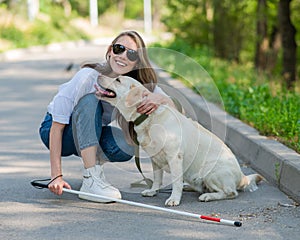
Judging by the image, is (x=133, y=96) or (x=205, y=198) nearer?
(x=133, y=96)

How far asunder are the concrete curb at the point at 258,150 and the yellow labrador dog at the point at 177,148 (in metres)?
0.43

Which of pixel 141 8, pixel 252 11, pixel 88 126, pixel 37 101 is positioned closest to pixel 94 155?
pixel 88 126

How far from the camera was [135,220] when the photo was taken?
200 inches

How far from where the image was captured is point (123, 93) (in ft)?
17.6

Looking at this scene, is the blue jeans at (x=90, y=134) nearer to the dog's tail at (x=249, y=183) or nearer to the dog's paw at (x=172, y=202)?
the dog's paw at (x=172, y=202)

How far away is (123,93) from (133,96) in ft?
0.26

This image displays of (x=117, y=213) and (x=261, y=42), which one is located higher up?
(x=117, y=213)

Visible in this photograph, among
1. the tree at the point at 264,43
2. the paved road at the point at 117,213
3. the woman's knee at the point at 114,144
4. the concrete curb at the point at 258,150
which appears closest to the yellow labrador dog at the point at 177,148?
the paved road at the point at 117,213

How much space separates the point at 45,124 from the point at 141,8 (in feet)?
343

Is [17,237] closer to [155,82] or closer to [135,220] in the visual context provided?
[135,220]

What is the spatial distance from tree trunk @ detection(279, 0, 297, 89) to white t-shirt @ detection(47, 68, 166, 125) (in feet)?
32.7

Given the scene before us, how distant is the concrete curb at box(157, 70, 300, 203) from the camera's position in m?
5.95

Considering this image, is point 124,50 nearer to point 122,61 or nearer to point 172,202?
point 122,61

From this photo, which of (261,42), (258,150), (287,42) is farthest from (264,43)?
(258,150)
